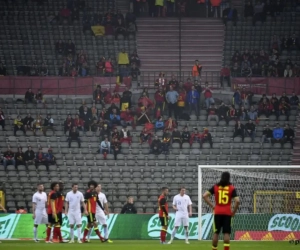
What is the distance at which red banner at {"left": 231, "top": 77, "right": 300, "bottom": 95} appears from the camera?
42.6 metres

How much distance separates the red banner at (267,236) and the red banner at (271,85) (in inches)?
483

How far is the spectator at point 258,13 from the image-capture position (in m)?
46.7

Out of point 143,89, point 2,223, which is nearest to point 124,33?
point 143,89

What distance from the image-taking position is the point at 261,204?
32625mm

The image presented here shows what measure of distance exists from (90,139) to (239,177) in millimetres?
8884

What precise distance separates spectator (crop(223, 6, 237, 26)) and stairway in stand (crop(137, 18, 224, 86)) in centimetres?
44

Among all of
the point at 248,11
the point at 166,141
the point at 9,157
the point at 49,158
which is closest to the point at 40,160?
the point at 49,158

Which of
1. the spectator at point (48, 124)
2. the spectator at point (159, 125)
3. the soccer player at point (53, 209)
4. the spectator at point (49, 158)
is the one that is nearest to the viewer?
the soccer player at point (53, 209)

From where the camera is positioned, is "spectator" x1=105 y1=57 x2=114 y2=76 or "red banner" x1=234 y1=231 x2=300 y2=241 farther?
"spectator" x1=105 y1=57 x2=114 y2=76

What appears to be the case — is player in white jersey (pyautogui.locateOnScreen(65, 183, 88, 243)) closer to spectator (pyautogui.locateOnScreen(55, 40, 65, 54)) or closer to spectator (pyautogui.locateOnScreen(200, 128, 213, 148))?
spectator (pyautogui.locateOnScreen(200, 128, 213, 148))

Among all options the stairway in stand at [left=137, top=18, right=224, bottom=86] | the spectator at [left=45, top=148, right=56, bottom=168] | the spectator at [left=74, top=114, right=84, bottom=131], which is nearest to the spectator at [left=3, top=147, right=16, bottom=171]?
the spectator at [left=45, top=148, right=56, bottom=168]

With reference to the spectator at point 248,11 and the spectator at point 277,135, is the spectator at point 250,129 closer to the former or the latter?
the spectator at point 277,135

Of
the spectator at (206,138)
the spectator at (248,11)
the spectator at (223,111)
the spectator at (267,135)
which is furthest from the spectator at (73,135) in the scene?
the spectator at (248,11)

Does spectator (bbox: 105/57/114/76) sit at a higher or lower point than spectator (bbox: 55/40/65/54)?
lower
